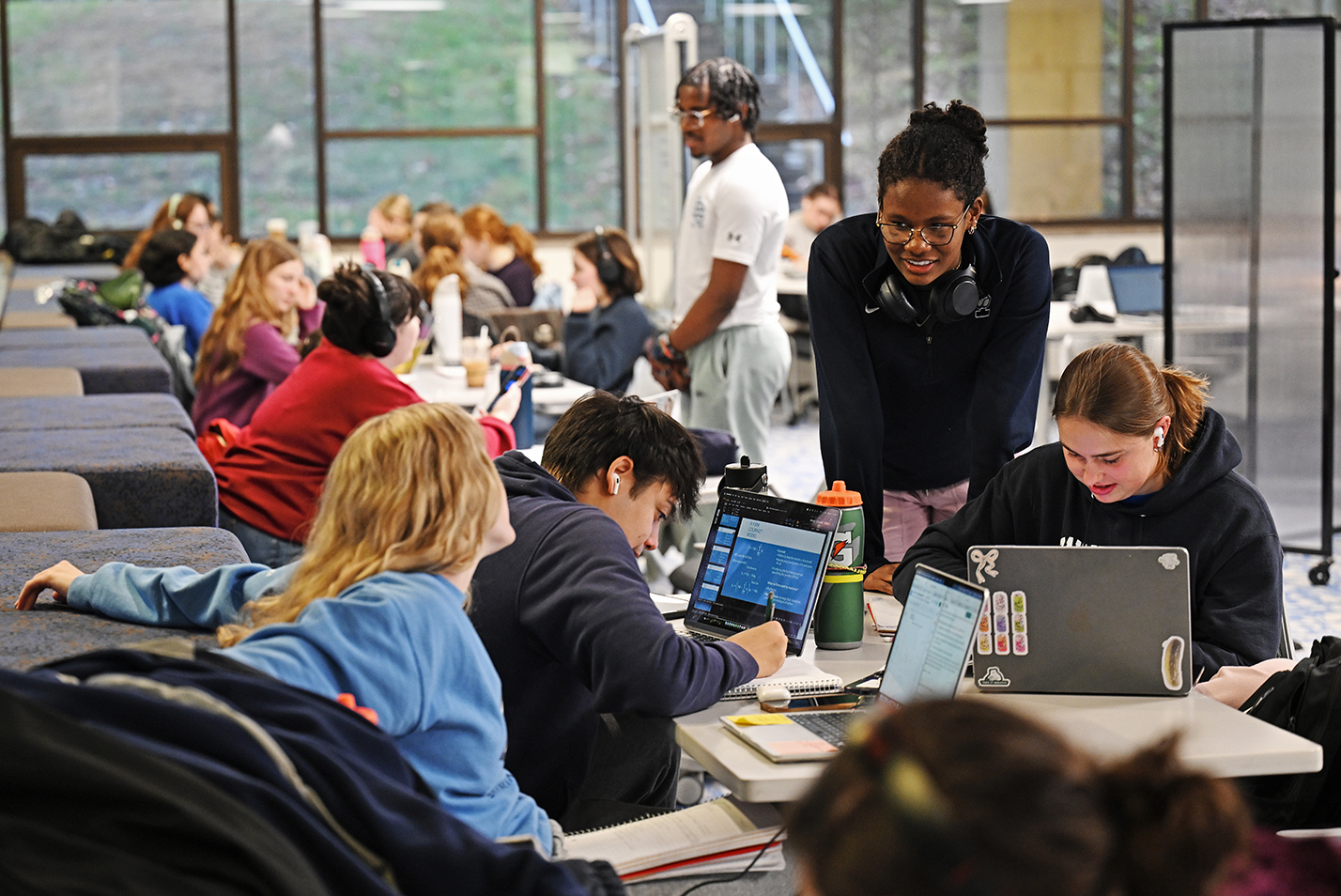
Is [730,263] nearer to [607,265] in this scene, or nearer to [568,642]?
[607,265]

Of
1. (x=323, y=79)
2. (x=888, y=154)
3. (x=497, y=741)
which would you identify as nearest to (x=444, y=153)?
(x=323, y=79)

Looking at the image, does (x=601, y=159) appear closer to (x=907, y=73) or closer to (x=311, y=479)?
(x=907, y=73)

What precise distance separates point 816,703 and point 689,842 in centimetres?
31

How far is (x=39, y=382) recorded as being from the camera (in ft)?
14.0

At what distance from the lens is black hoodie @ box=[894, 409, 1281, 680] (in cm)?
213

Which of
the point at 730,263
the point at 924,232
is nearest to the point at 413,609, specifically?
the point at 924,232

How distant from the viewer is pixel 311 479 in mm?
3512

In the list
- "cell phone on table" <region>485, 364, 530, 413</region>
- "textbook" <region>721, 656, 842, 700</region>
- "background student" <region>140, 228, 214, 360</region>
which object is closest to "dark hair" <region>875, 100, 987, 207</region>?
"textbook" <region>721, 656, 842, 700</region>

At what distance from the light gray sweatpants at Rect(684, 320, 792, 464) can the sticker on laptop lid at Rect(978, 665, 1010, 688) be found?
8.09 feet

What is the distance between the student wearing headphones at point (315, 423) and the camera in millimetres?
3482

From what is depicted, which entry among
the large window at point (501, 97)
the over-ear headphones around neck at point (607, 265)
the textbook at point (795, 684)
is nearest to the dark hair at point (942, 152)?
the textbook at point (795, 684)

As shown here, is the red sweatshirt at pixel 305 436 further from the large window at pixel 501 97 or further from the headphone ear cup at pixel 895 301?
the large window at pixel 501 97

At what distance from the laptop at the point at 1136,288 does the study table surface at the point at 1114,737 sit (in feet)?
18.5

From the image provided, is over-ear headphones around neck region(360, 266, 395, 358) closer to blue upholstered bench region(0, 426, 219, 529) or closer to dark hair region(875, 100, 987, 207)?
blue upholstered bench region(0, 426, 219, 529)
